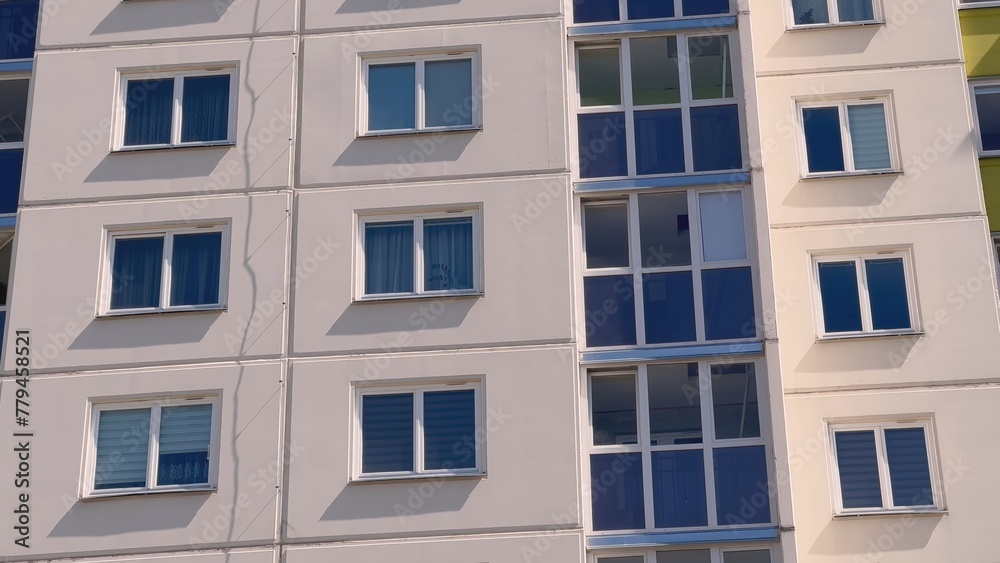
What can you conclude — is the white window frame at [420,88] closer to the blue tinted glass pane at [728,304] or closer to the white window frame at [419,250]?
the white window frame at [419,250]

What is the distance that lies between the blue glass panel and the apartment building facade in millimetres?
51

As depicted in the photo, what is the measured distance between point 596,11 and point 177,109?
6.66m

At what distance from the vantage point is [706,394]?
66.4 ft

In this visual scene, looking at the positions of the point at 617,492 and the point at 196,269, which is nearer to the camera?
the point at 617,492

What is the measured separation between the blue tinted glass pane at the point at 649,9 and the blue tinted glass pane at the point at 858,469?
22.9 ft

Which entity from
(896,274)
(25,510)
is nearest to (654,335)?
(896,274)

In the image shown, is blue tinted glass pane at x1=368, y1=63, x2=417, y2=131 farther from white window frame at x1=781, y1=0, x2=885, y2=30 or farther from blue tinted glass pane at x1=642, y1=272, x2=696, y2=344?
white window frame at x1=781, y1=0, x2=885, y2=30

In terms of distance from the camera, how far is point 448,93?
22.0 metres

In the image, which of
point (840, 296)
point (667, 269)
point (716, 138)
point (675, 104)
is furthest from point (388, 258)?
point (840, 296)

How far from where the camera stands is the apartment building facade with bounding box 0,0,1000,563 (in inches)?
773

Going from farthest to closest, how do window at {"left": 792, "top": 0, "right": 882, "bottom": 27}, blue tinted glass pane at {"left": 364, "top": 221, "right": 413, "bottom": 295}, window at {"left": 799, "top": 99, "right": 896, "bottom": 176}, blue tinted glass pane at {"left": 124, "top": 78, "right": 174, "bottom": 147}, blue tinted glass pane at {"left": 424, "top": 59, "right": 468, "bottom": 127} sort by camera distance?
window at {"left": 792, "top": 0, "right": 882, "bottom": 27}, window at {"left": 799, "top": 99, "right": 896, "bottom": 176}, blue tinted glass pane at {"left": 124, "top": 78, "right": 174, "bottom": 147}, blue tinted glass pane at {"left": 424, "top": 59, "right": 468, "bottom": 127}, blue tinted glass pane at {"left": 364, "top": 221, "right": 413, "bottom": 295}

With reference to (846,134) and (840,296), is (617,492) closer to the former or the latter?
(840,296)

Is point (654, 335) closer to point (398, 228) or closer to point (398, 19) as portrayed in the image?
point (398, 228)

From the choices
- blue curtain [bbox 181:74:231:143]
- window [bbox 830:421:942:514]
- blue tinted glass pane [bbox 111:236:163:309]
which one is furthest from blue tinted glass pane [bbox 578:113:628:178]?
blue tinted glass pane [bbox 111:236:163:309]
